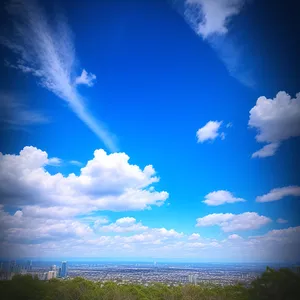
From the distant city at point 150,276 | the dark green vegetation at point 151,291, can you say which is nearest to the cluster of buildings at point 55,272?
the distant city at point 150,276

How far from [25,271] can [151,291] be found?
6.92 metres

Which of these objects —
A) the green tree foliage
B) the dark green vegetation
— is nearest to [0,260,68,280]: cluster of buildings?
the dark green vegetation

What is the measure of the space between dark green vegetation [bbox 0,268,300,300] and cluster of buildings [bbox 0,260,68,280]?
30 centimetres

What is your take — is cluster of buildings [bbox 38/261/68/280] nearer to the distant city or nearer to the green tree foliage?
the distant city

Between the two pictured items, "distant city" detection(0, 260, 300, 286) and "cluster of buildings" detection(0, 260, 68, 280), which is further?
"distant city" detection(0, 260, 300, 286)

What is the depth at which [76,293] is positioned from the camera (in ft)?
41.7

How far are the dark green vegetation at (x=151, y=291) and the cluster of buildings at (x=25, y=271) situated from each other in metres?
0.30

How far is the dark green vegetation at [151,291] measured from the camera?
212 inches

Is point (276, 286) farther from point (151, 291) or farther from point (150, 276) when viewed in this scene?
point (150, 276)

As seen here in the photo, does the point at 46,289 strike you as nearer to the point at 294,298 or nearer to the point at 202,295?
the point at 202,295

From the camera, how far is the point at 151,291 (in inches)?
558

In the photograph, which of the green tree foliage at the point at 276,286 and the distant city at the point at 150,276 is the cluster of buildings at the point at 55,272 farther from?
the green tree foliage at the point at 276,286

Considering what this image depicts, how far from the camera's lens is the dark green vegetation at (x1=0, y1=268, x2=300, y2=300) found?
212 inches

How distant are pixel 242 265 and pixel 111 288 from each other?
7234 millimetres
